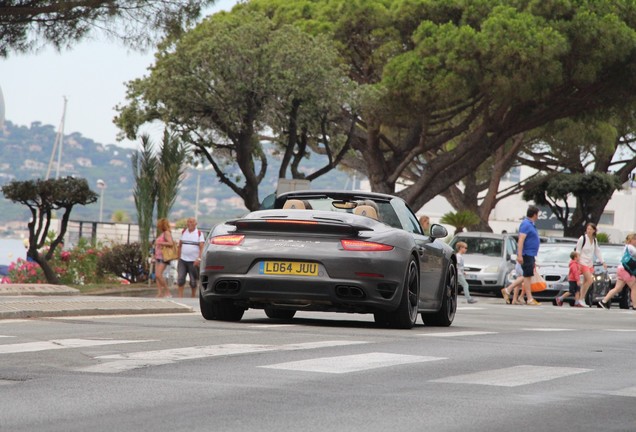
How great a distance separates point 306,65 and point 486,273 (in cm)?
882

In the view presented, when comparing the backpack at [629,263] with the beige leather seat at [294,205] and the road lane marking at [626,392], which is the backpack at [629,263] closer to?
the beige leather seat at [294,205]

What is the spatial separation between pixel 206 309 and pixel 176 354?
4440 millimetres

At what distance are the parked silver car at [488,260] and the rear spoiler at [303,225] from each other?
66.8 ft

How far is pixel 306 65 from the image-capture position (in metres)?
39.2

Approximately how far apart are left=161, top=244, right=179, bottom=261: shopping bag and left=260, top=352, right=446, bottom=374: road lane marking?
16.8 m

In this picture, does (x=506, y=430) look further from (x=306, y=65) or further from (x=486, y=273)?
(x=306, y=65)

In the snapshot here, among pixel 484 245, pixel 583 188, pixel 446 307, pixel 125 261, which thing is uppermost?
pixel 583 188

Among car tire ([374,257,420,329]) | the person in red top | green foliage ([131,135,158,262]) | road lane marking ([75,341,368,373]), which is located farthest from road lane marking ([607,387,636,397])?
green foliage ([131,135,158,262])

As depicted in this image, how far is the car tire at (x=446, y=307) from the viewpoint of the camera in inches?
611

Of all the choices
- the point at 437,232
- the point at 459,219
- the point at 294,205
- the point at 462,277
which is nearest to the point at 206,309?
the point at 294,205

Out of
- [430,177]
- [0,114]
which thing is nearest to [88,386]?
[0,114]

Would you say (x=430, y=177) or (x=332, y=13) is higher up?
(x=332, y=13)

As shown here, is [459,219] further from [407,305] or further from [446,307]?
[407,305]

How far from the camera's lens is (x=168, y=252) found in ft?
88.3
